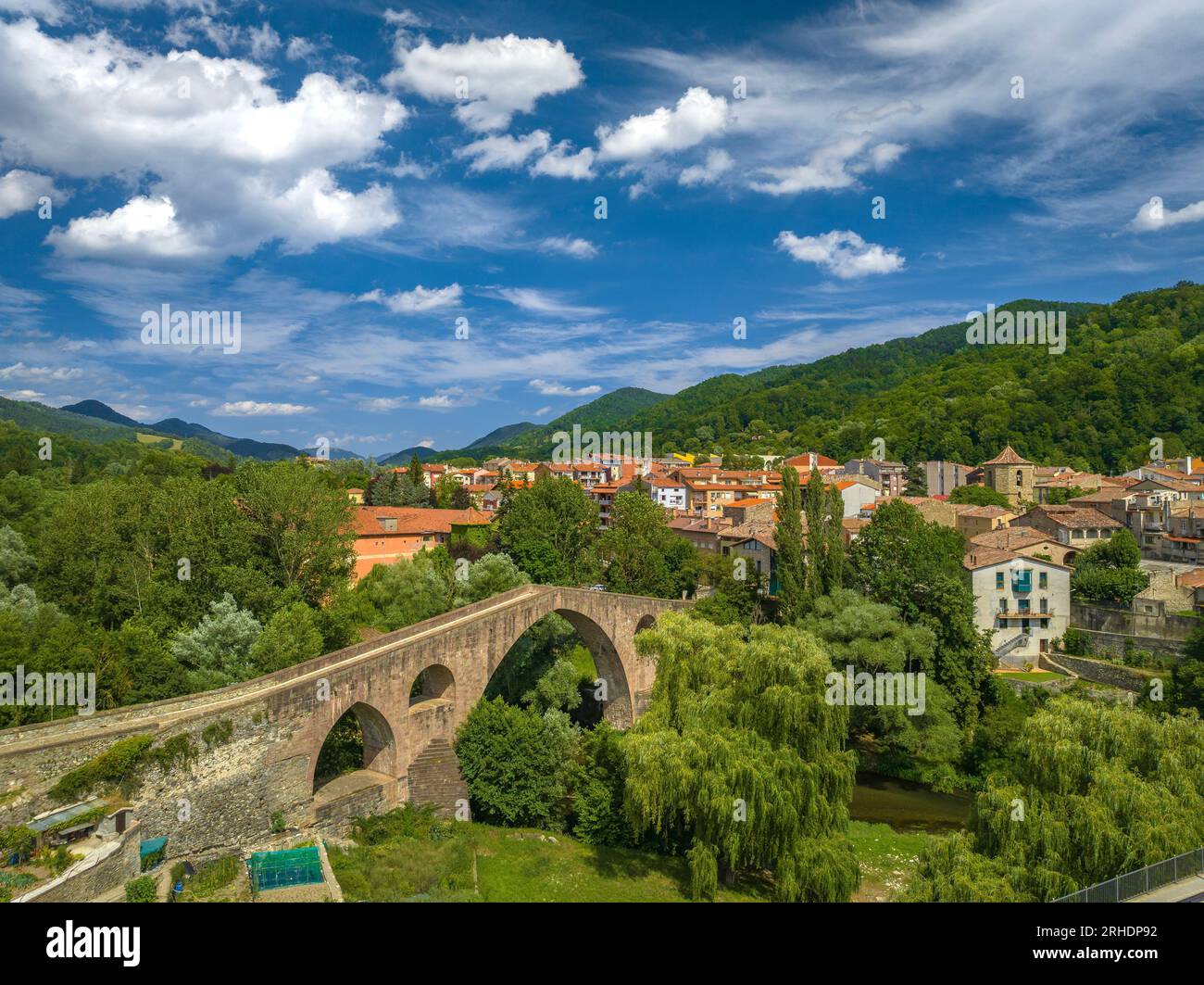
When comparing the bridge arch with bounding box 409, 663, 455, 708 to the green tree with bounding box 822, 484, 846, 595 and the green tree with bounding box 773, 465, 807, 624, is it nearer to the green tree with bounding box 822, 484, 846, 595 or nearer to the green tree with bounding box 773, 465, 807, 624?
the green tree with bounding box 773, 465, 807, 624

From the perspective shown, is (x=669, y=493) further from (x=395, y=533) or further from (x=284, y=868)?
(x=284, y=868)

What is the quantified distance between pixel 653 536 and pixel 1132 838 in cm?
3541

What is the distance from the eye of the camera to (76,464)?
9225cm

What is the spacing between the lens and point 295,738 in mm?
20188

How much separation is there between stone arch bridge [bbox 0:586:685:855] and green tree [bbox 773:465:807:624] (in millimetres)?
15193

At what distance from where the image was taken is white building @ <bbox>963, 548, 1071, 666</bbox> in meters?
41.1

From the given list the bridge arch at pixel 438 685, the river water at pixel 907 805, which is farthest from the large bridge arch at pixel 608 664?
the river water at pixel 907 805

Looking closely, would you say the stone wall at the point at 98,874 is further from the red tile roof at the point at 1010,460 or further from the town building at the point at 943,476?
the town building at the point at 943,476

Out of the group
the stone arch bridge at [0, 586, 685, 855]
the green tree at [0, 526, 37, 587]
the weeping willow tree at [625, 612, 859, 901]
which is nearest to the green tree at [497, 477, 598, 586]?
the stone arch bridge at [0, 586, 685, 855]

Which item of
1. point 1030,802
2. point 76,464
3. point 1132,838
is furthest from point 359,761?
point 76,464

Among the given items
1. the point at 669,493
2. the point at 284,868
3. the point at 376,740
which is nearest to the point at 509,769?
the point at 376,740

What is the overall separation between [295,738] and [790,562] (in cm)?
2683

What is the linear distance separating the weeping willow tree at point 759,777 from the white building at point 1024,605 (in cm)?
2386
